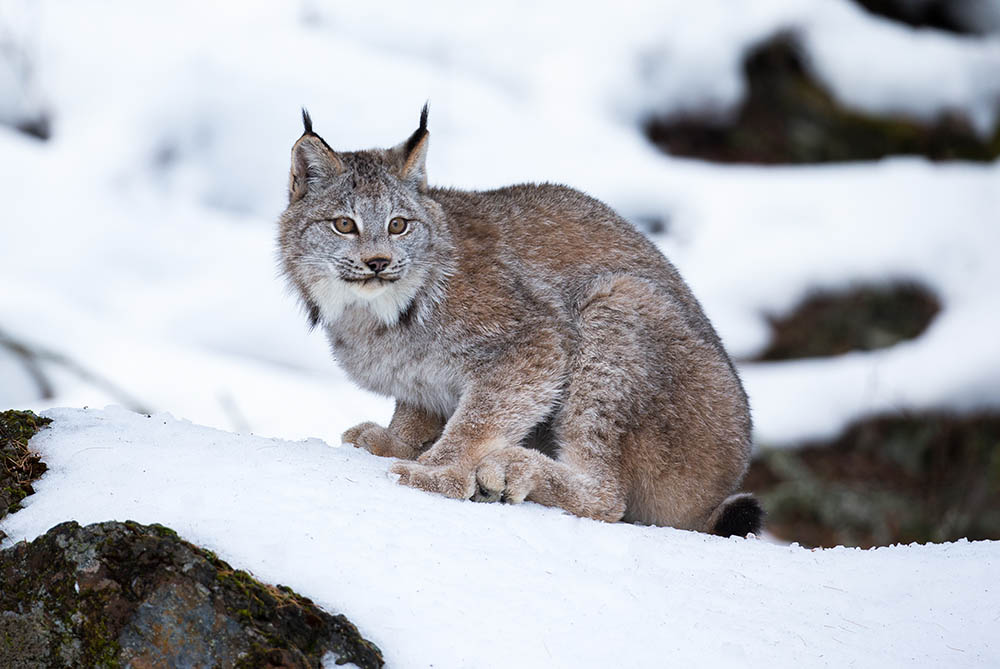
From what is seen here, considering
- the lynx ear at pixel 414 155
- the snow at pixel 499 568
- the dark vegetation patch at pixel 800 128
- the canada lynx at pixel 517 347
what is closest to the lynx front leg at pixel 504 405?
the canada lynx at pixel 517 347

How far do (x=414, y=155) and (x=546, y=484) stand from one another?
1.89 m

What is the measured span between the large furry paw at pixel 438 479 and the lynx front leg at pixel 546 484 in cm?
8

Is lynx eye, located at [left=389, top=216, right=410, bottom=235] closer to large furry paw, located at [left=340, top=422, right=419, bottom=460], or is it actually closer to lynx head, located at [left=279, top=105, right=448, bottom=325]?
lynx head, located at [left=279, top=105, right=448, bottom=325]

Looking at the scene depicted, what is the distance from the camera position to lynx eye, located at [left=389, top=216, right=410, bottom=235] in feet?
18.8

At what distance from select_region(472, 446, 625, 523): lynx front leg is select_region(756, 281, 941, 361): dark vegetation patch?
22.8ft

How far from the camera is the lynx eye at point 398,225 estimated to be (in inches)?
225

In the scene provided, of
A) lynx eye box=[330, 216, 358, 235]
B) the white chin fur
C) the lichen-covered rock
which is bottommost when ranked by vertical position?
the lichen-covered rock

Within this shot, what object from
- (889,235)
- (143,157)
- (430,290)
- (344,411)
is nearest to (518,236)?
(430,290)

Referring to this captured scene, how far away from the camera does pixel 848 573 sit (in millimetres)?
4887

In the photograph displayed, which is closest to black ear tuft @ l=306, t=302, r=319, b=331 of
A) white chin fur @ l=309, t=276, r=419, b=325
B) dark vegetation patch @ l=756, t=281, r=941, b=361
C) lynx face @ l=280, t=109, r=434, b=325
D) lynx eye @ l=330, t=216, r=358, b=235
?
lynx face @ l=280, t=109, r=434, b=325

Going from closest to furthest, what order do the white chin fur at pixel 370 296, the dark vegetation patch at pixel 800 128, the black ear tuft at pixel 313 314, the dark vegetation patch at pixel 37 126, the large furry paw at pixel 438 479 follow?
the large furry paw at pixel 438 479 < the white chin fur at pixel 370 296 < the black ear tuft at pixel 313 314 < the dark vegetation patch at pixel 37 126 < the dark vegetation patch at pixel 800 128

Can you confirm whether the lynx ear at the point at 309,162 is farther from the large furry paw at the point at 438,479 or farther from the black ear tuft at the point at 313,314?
the large furry paw at the point at 438,479

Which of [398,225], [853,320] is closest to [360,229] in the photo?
[398,225]

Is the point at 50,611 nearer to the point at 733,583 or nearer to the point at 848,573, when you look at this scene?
the point at 733,583
